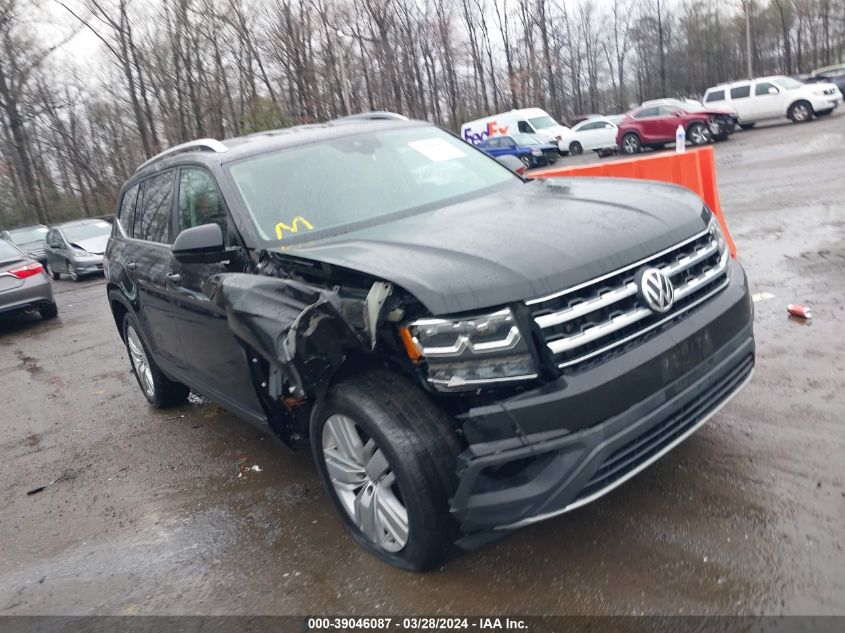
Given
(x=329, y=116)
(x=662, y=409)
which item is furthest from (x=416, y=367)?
(x=329, y=116)

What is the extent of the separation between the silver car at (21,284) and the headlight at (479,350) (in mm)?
10698

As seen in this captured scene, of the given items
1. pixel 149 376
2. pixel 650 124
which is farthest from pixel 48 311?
pixel 650 124

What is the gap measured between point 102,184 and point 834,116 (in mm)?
37250

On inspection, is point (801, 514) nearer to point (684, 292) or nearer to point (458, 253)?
point (684, 292)

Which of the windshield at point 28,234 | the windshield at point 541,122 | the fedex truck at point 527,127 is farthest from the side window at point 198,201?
the windshield at point 541,122

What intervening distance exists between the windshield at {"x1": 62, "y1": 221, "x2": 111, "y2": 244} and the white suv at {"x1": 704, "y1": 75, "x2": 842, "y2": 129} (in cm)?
2138

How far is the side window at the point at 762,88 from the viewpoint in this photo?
25.8 meters

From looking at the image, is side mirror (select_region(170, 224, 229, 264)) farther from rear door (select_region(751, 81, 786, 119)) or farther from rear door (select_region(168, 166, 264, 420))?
rear door (select_region(751, 81, 786, 119))

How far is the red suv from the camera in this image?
24.1 m

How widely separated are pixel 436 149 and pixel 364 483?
2.32 meters

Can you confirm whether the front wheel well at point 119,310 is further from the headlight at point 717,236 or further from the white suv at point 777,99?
the white suv at point 777,99

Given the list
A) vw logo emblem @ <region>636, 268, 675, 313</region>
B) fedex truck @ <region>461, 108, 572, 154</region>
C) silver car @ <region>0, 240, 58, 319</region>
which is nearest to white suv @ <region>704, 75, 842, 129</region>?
fedex truck @ <region>461, 108, 572, 154</region>

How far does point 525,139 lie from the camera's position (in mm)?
28781

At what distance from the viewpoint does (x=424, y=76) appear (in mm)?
50906
